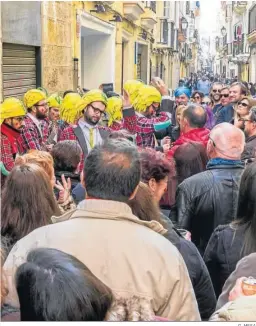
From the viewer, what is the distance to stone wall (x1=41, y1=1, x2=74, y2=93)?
784 cm

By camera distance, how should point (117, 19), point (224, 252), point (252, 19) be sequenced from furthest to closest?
Result: point (252, 19)
point (117, 19)
point (224, 252)

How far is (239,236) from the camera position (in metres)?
2.56

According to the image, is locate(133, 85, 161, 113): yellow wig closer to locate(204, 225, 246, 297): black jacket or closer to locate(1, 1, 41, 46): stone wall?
locate(1, 1, 41, 46): stone wall

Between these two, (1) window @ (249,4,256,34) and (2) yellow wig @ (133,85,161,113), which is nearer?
(2) yellow wig @ (133,85,161,113)

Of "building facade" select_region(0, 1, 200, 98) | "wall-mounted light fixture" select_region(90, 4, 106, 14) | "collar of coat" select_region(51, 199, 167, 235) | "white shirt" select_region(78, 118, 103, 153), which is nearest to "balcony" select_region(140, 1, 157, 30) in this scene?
"building facade" select_region(0, 1, 200, 98)

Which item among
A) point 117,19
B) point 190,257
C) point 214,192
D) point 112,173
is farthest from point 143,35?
point 112,173

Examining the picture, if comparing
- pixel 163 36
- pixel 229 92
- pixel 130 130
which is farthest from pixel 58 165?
pixel 163 36

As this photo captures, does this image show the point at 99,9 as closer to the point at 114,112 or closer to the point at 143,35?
the point at 114,112

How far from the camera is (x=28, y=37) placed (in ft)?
24.3

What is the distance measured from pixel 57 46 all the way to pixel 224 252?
6.36 meters

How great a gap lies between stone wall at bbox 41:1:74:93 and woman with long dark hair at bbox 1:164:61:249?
5491mm

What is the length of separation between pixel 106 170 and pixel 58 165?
1.50 m

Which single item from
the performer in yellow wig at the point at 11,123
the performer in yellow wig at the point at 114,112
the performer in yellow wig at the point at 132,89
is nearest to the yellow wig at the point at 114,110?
the performer in yellow wig at the point at 114,112

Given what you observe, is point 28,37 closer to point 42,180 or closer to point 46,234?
point 42,180
